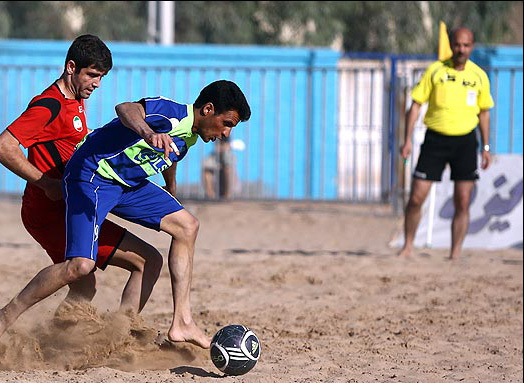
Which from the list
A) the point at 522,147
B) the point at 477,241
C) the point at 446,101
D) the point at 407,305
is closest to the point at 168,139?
the point at 407,305

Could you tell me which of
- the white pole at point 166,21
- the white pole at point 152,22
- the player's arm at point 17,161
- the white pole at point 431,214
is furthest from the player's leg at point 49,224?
the white pole at point 152,22

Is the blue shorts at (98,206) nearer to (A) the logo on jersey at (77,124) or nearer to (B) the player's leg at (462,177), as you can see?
(A) the logo on jersey at (77,124)

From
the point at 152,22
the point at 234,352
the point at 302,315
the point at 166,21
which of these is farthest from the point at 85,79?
the point at 152,22

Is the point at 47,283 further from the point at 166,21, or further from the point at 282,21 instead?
the point at 282,21

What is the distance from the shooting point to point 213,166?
15.7 meters

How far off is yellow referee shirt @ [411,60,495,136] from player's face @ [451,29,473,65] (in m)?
0.14

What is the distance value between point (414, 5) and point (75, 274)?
13.0m

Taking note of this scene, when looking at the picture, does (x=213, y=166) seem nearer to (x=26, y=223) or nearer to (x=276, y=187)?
(x=276, y=187)

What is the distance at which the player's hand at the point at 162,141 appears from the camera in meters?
4.76

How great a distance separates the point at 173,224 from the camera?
550cm

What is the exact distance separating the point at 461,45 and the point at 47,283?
17.9 feet

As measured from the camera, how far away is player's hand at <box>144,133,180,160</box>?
15.6 ft

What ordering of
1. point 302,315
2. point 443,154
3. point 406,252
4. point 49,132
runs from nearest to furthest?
1. point 49,132
2. point 302,315
3. point 443,154
4. point 406,252

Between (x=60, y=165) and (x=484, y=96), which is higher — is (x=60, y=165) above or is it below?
below
